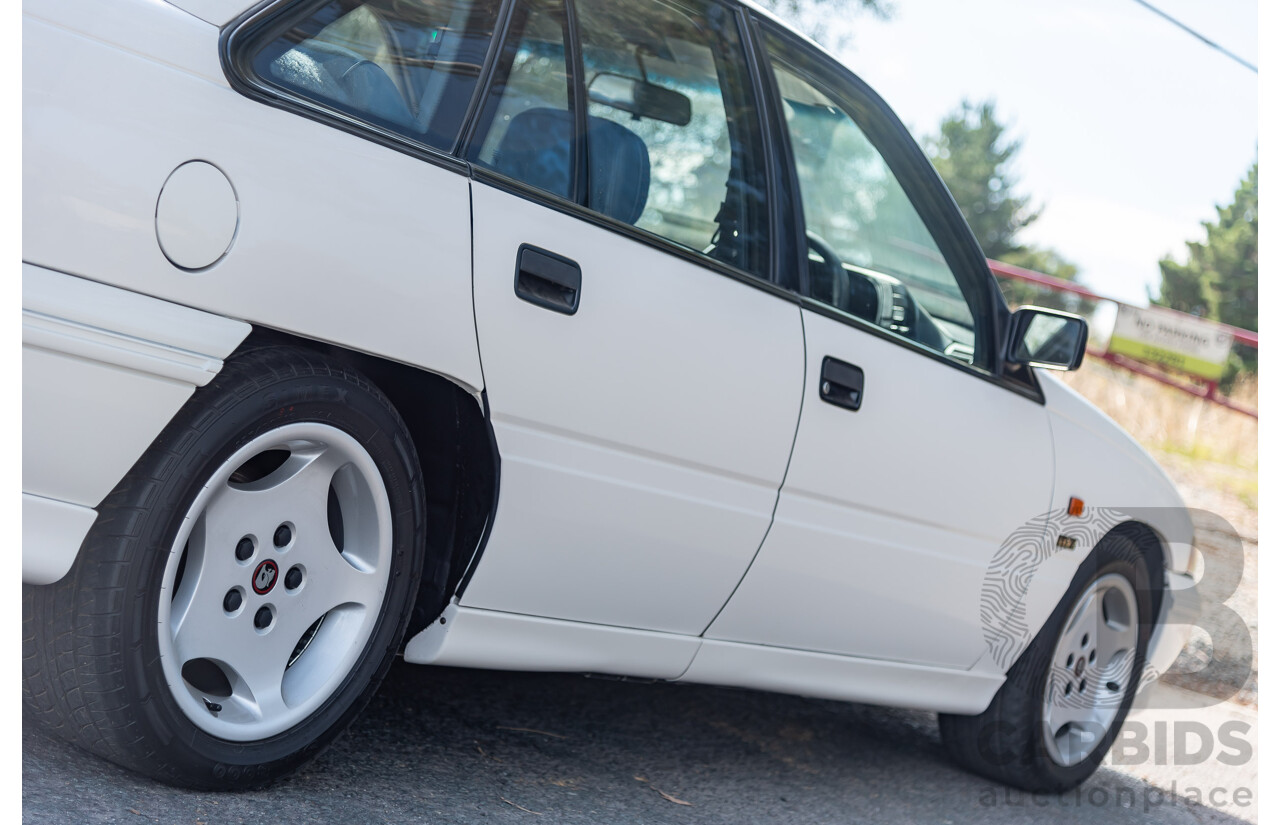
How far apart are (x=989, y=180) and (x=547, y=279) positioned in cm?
7724

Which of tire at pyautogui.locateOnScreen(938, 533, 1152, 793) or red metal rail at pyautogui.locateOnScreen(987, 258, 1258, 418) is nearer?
tire at pyautogui.locateOnScreen(938, 533, 1152, 793)

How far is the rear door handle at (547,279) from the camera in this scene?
2.30 metres

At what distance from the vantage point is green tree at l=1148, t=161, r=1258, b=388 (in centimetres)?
4700

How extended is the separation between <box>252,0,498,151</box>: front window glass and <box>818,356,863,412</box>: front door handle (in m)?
1.14

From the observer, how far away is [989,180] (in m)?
74.8

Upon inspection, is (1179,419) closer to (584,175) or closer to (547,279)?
(584,175)

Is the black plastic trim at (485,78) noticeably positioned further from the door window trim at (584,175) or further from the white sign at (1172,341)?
the white sign at (1172,341)

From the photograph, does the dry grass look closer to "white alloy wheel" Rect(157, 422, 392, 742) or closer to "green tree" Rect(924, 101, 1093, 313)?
"white alloy wheel" Rect(157, 422, 392, 742)

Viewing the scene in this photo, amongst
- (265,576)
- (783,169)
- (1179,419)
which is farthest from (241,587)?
(1179,419)

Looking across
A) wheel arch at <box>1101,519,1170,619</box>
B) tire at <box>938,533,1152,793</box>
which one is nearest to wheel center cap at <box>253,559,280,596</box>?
tire at <box>938,533,1152,793</box>

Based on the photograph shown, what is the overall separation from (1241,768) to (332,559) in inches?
162

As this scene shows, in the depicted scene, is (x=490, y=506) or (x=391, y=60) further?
(x=490, y=506)

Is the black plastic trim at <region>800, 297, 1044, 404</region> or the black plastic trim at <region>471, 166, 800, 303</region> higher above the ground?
the black plastic trim at <region>471, 166, 800, 303</region>

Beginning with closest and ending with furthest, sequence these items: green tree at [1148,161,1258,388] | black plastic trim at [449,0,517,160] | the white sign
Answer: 1. black plastic trim at [449,0,517,160]
2. the white sign
3. green tree at [1148,161,1258,388]
